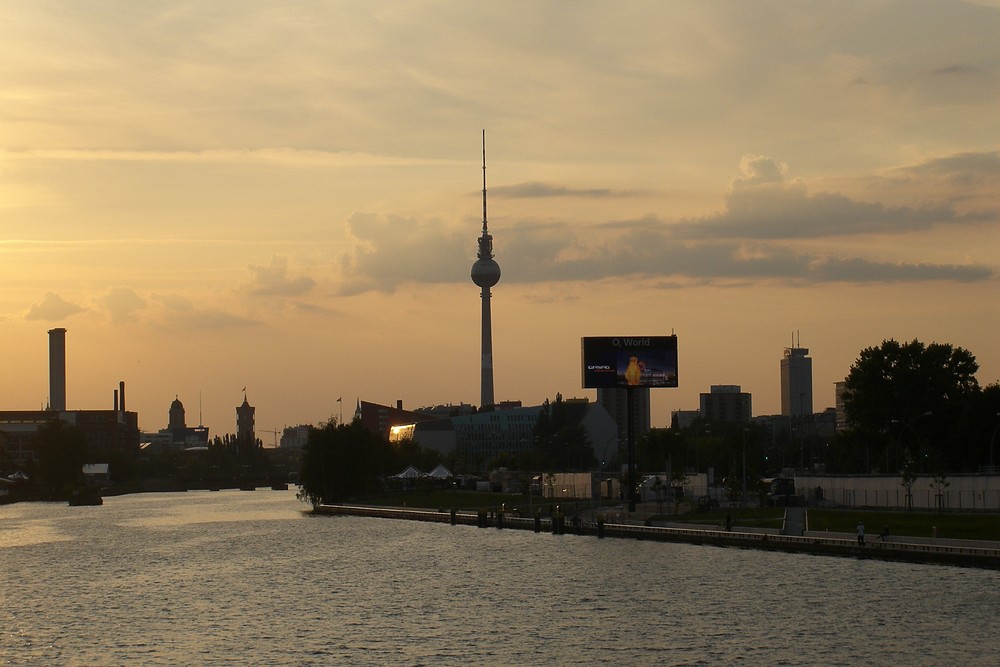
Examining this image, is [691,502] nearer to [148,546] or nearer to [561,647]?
[148,546]

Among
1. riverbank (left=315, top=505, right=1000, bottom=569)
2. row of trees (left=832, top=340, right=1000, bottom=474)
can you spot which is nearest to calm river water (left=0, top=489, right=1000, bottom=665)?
riverbank (left=315, top=505, right=1000, bottom=569)

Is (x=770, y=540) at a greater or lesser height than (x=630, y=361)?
lesser

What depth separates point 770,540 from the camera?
→ 4466 inches

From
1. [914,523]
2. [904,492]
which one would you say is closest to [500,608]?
[914,523]

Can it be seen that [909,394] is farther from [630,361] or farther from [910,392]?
[630,361]

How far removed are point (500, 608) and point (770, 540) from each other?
33.8m

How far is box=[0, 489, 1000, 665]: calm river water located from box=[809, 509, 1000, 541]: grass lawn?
9.55m

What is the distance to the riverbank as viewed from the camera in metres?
93.6

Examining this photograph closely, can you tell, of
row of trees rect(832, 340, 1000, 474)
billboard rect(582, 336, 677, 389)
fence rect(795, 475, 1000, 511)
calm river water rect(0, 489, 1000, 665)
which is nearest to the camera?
calm river water rect(0, 489, 1000, 665)

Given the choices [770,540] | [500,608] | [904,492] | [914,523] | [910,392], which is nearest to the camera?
[500,608]

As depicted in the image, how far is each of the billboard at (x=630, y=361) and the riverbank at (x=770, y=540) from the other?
1690 centimetres

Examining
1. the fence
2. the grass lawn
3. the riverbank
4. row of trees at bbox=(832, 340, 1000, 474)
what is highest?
row of trees at bbox=(832, 340, 1000, 474)

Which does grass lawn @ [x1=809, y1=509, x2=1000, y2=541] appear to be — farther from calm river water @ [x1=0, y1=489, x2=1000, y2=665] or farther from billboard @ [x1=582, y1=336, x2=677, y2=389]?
billboard @ [x1=582, y1=336, x2=677, y2=389]

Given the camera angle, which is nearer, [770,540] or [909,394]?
[770,540]
